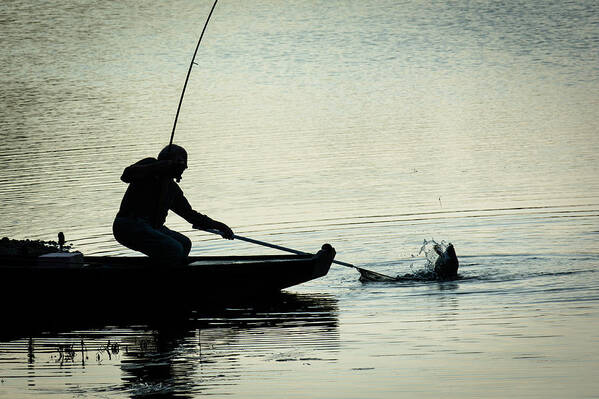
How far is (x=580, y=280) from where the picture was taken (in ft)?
42.3

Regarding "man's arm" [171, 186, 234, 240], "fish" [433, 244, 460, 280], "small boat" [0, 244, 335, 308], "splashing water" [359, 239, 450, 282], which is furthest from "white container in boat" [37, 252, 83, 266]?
"fish" [433, 244, 460, 280]

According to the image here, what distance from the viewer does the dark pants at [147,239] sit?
492 inches

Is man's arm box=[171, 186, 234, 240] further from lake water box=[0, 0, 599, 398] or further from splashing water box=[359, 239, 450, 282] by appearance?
splashing water box=[359, 239, 450, 282]

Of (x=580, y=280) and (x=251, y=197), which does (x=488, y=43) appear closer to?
A: (x=251, y=197)

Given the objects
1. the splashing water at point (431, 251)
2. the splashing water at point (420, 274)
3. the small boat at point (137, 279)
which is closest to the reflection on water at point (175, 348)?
the small boat at point (137, 279)

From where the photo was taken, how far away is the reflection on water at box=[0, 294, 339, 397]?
31.5ft

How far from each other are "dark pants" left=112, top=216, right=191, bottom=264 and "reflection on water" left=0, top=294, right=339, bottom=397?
22.0 inches

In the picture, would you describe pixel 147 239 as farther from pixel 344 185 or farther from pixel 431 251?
pixel 344 185

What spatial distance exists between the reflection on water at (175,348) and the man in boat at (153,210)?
646mm

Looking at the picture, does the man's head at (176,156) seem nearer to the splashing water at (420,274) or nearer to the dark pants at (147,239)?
the dark pants at (147,239)

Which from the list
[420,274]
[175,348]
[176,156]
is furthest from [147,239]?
[420,274]

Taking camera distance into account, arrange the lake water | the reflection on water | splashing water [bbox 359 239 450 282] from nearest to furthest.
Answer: the reflection on water < the lake water < splashing water [bbox 359 239 450 282]

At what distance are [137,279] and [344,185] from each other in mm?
7382

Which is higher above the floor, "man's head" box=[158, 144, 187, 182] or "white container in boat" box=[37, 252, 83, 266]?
"man's head" box=[158, 144, 187, 182]
